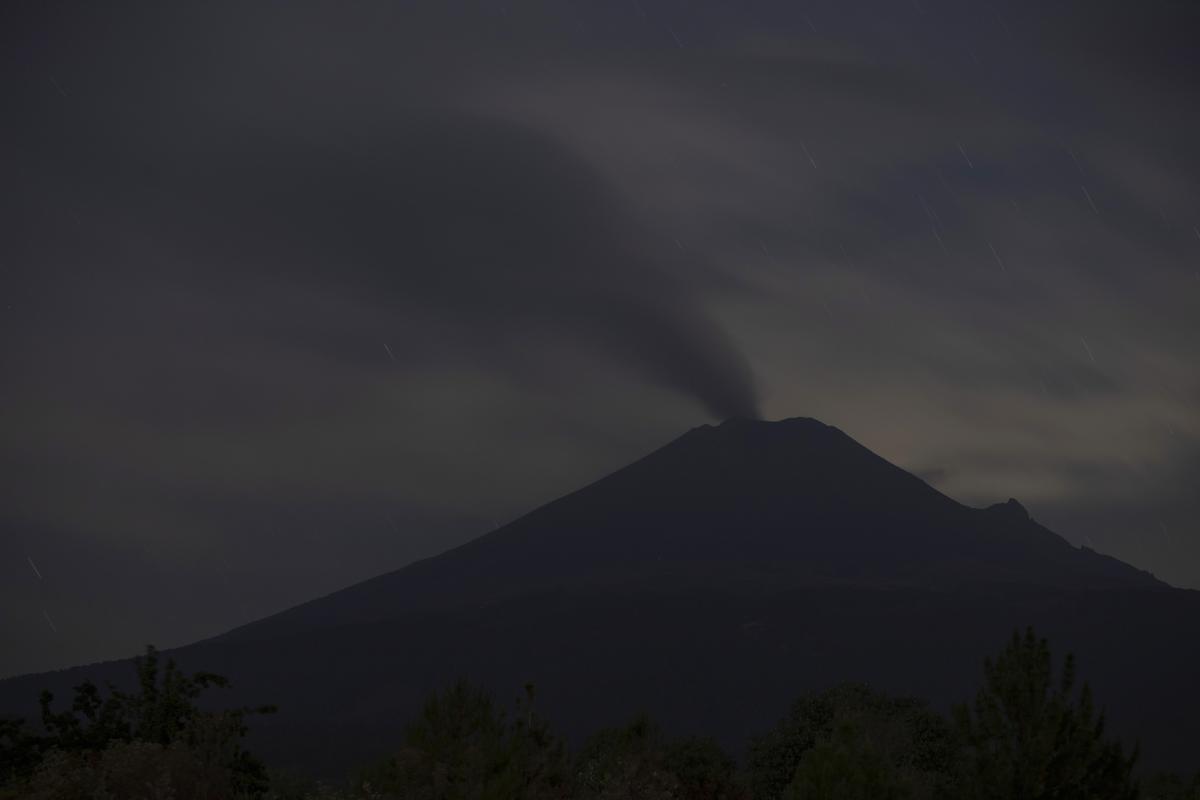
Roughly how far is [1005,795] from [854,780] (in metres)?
2.51

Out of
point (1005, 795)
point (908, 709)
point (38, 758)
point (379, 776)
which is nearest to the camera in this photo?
point (1005, 795)

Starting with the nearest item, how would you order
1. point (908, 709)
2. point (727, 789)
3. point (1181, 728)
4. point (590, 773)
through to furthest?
point (590, 773) < point (727, 789) < point (908, 709) < point (1181, 728)

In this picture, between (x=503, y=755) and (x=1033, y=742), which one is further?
(x=503, y=755)

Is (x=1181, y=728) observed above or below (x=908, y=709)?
below

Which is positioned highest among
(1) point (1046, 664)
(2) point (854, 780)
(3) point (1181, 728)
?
(1) point (1046, 664)

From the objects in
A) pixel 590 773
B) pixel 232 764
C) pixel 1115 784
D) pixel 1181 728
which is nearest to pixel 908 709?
pixel 590 773

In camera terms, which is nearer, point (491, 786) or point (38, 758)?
point (491, 786)

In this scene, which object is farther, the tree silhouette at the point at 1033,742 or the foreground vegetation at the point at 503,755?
the foreground vegetation at the point at 503,755

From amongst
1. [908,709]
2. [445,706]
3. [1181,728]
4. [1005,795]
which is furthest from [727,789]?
[1181,728]

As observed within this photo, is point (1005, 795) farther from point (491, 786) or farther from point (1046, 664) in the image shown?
point (491, 786)

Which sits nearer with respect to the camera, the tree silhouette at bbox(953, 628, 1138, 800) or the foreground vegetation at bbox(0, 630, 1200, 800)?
the tree silhouette at bbox(953, 628, 1138, 800)

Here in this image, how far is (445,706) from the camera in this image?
930 inches

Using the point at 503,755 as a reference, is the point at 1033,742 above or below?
below

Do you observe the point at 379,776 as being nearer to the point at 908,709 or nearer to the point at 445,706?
the point at 445,706
